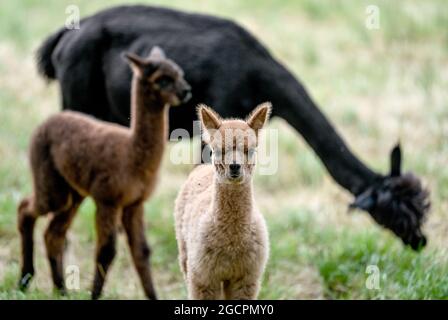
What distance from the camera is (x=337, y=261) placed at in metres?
6.08

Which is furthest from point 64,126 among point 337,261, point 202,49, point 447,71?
point 447,71

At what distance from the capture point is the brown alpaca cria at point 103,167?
18.1 feet

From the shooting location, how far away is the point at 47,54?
7695 millimetres

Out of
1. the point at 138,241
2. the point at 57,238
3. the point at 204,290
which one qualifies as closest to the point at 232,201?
the point at 204,290

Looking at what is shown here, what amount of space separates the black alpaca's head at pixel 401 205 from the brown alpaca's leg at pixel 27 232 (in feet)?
7.90

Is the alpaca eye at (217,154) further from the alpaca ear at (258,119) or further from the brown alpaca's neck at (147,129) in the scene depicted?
the brown alpaca's neck at (147,129)

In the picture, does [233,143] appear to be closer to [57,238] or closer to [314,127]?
[57,238]

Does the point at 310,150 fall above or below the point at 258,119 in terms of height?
below

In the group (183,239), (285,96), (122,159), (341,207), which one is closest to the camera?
(183,239)

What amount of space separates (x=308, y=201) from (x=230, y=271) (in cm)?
437

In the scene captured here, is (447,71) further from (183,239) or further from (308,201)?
(183,239)

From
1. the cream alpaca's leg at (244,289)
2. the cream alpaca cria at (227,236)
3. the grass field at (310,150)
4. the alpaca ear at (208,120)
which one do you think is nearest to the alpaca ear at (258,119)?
the cream alpaca cria at (227,236)

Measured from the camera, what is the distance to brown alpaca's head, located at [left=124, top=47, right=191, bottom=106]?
5402 mm

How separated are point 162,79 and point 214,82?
1.46m
